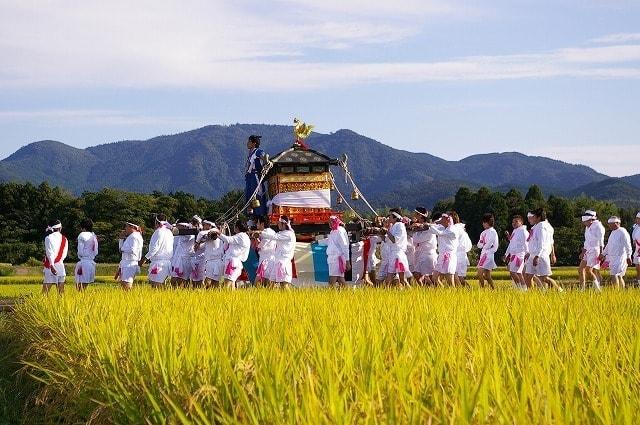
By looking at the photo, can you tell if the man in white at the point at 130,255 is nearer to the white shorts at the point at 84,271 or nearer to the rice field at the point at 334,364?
the white shorts at the point at 84,271

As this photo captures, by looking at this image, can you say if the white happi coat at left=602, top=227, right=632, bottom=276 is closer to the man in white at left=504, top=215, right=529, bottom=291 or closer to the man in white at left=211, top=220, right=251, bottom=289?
the man in white at left=504, top=215, right=529, bottom=291

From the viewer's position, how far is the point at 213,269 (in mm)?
17953

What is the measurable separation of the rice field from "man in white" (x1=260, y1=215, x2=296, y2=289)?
8380 mm

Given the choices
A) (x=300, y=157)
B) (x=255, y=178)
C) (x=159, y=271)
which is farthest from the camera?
(x=300, y=157)

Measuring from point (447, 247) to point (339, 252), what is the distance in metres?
2.43

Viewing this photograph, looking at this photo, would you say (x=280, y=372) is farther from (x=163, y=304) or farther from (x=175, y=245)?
(x=175, y=245)

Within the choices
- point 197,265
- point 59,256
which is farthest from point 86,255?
point 197,265

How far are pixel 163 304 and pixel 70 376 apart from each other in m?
3.02

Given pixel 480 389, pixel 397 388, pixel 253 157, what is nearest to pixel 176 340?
pixel 397 388

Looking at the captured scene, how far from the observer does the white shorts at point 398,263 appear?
58.9ft

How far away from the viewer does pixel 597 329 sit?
573 cm

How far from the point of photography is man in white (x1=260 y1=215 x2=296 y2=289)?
17.6m

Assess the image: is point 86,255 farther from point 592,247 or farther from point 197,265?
point 592,247

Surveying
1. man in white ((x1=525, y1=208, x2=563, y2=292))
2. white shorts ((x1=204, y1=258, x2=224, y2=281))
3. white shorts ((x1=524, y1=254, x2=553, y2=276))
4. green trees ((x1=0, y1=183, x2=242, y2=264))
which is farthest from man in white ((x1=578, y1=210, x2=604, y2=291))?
green trees ((x1=0, y1=183, x2=242, y2=264))
